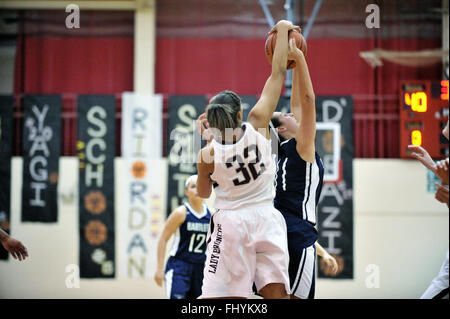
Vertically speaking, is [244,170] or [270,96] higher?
[270,96]

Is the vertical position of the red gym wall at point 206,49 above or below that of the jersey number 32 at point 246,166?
above

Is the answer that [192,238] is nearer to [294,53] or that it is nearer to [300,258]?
[300,258]

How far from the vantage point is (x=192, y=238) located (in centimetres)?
585

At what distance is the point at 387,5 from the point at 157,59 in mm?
4166

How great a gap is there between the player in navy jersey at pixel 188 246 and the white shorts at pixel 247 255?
2580 millimetres

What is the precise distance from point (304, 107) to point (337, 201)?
6146 mm

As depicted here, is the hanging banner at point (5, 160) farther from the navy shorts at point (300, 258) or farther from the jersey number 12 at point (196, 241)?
the navy shorts at point (300, 258)

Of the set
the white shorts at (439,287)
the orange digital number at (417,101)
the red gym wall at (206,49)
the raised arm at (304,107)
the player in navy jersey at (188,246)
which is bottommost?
the white shorts at (439,287)

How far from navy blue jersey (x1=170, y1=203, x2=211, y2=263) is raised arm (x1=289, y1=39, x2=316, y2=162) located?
2.52m

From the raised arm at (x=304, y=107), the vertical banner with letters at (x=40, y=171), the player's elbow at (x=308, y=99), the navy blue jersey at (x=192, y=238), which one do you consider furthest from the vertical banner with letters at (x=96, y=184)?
the player's elbow at (x=308, y=99)

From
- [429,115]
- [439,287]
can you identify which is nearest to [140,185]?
[429,115]

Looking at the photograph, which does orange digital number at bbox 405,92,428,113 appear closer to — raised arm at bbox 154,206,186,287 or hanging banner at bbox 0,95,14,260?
raised arm at bbox 154,206,186,287

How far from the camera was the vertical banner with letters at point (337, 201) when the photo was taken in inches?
365
